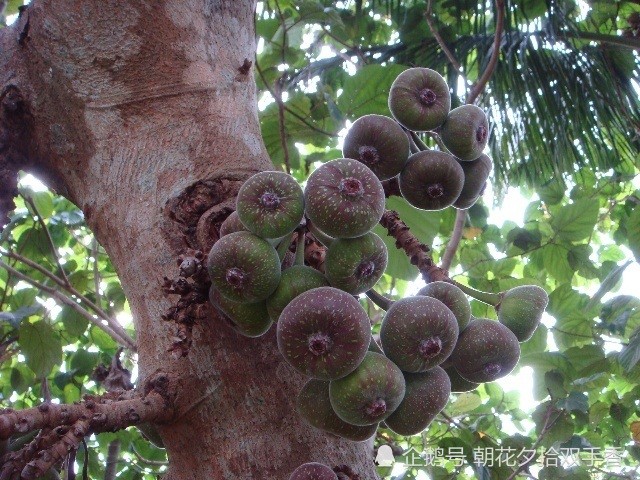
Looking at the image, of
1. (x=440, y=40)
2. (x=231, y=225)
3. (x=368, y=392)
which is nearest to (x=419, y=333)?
(x=368, y=392)

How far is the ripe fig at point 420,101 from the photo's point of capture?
1321 mm

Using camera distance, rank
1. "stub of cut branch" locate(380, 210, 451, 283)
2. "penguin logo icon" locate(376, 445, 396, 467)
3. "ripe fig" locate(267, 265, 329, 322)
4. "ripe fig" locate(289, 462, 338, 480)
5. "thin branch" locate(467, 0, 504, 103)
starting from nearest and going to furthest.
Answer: "ripe fig" locate(289, 462, 338, 480) < "ripe fig" locate(267, 265, 329, 322) < "stub of cut branch" locate(380, 210, 451, 283) < "penguin logo icon" locate(376, 445, 396, 467) < "thin branch" locate(467, 0, 504, 103)

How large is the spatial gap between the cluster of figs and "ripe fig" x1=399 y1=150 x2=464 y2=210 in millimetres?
234

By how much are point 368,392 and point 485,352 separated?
244 millimetres

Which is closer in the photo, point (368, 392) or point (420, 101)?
point (368, 392)

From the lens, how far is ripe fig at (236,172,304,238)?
1020 millimetres

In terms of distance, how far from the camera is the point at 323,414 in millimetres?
1010

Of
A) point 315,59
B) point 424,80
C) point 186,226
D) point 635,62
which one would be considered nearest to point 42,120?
point 186,226

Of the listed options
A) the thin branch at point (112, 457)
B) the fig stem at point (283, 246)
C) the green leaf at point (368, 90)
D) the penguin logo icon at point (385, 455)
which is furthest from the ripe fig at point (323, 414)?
the thin branch at point (112, 457)

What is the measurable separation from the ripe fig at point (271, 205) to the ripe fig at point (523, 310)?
0.46m

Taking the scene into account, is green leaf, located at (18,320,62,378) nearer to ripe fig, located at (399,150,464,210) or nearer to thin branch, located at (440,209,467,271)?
thin branch, located at (440,209,467,271)

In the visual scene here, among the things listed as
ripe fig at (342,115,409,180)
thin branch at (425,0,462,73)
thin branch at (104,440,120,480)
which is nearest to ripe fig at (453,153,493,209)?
ripe fig at (342,115,409,180)

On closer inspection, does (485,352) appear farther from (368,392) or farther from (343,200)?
(343,200)

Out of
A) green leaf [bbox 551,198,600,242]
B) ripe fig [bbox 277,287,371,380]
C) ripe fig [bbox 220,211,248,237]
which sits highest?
green leaf [bbox 551,198,600,242]
